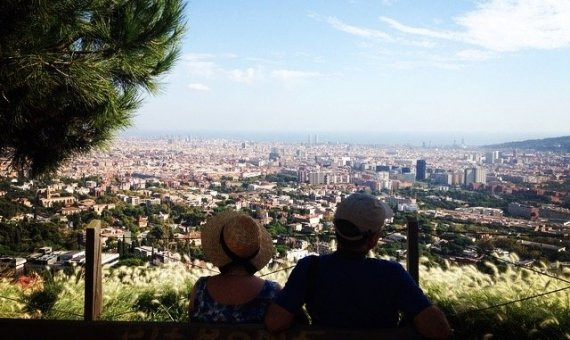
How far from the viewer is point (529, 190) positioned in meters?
19.2

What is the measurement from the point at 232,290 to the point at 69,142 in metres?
4.59

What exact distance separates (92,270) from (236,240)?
2.07 m

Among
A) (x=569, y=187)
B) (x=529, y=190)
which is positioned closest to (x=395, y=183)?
(x=529, y=190)

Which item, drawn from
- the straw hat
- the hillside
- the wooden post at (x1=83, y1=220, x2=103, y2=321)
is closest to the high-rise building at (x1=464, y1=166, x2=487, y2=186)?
the hillside

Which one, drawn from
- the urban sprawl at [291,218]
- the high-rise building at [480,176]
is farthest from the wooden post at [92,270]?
the high-rise building at [480,176]

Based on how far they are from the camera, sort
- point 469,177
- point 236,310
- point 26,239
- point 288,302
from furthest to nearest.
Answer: point 469,177, point 26,239, point 236,310, point 288,302

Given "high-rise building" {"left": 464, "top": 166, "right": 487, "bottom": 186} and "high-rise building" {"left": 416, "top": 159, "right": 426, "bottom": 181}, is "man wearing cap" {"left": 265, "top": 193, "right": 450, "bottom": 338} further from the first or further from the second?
"high-rise building" {"left": 416, "top": 159, "right": 426, "bottom": 181}

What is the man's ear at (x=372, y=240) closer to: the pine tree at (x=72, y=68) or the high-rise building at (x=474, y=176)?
the pine tree at (x=72, y=68)

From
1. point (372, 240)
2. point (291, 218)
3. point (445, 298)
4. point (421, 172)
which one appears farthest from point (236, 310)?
point (421, 172)

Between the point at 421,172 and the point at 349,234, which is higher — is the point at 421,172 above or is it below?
below

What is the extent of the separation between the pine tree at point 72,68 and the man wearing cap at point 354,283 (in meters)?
2.92

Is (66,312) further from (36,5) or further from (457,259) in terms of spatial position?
(457,259)

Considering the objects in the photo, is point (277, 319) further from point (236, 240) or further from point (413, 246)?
point (413, 246)

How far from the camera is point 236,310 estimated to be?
1809 mm
